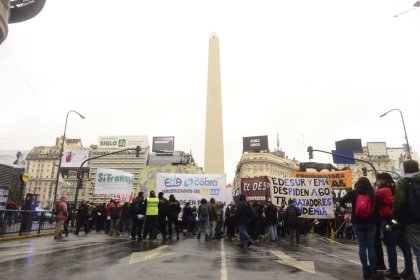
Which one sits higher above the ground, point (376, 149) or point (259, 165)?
point (376, 149)

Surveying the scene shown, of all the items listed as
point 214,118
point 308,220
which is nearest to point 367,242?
point 308,220

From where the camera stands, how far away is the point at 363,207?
6.00 m

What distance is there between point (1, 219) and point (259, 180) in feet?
52.1

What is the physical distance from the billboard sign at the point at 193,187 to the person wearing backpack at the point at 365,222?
1517 cm

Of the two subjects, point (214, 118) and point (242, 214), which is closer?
point (242, 214)

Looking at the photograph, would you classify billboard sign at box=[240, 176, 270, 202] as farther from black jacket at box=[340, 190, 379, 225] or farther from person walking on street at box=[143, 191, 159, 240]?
black jacket at box=[340, 190, 379, 225]

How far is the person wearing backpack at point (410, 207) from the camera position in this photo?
4.95m

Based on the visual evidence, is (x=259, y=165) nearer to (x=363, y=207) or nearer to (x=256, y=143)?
(x=256, y=143)

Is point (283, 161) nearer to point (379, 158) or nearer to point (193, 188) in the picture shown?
point (379, 158)

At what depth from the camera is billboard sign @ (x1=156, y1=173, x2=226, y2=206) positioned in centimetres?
2086

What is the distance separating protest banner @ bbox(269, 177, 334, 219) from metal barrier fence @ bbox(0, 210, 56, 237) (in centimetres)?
1117

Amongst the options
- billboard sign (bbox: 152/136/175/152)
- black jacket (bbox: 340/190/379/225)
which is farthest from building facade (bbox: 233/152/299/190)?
black jacket (bbox: 340/190/379/225)

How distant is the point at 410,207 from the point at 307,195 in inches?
495

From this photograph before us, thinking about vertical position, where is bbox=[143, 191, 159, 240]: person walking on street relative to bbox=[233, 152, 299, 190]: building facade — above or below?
below
